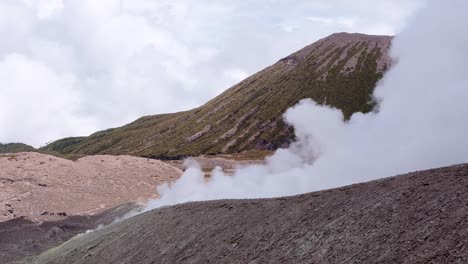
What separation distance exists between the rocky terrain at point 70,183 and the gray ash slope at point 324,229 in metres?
44.5

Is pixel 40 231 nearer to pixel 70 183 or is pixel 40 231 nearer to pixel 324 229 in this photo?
pixel 70 183

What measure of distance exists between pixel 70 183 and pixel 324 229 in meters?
74.4

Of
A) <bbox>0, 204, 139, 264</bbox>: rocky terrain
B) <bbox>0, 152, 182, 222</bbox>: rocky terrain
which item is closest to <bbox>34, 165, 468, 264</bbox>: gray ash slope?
<bbox>0, 204, 139, 264</bbox>: rocky terrain

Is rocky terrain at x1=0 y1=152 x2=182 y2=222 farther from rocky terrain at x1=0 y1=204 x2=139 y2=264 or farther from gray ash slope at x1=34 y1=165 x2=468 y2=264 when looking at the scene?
gray ash slope at x1=34 y1=165 x2=468 y2=264

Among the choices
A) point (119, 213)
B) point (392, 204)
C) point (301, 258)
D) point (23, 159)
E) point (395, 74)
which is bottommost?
point (301, 258)

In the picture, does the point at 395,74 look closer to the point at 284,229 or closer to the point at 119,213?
the point at 284,229

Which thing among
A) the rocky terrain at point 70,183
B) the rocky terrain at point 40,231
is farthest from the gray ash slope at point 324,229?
the rocky terrain at point 70,183

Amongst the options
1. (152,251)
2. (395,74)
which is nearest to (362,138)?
(395,74)

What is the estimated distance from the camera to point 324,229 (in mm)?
25906

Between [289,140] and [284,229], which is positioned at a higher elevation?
[289,140]

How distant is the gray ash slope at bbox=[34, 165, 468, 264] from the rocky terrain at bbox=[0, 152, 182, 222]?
4453 cm

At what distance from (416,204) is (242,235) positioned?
10659 mm

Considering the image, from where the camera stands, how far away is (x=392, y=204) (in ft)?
79.9

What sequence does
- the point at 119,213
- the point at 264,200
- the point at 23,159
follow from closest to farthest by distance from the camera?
the point at 264,200, the point at 119,213, the point at 23,159
